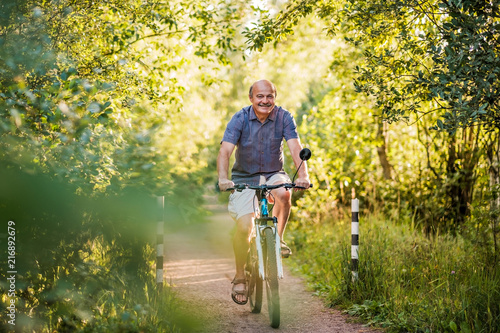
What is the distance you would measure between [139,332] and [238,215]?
5.55ft

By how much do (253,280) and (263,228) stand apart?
0.67 metres

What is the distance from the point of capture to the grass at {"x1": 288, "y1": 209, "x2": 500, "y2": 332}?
14.6 ft

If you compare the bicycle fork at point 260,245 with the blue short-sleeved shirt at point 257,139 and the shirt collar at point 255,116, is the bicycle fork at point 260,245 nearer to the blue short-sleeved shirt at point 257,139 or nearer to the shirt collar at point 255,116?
the blue short-sleeved shirt at point 257,139

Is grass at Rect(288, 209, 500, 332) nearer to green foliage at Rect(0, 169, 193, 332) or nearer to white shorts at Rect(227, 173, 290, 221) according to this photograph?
white shorts at Rect(227, 173, 290, 221)

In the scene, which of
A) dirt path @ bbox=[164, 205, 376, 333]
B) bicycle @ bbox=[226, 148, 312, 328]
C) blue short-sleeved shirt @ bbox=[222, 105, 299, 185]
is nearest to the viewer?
dirt path @ bbox=[164, 205, 376, 333]

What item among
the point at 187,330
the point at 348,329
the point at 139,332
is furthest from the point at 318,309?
the point at 187,330

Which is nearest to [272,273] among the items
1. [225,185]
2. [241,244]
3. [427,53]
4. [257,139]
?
[241,244]

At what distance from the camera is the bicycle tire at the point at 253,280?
16.8 feet

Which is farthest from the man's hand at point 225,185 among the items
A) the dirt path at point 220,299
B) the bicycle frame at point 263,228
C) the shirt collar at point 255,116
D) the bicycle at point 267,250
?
the shirt collar at point 255,116

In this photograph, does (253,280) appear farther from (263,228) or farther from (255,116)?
(255,116)

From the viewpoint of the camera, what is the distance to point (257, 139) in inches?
207

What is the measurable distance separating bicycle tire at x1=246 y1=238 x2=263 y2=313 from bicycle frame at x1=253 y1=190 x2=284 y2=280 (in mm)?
266

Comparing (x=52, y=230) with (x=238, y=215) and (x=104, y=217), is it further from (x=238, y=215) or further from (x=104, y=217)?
(x=238, y=215)

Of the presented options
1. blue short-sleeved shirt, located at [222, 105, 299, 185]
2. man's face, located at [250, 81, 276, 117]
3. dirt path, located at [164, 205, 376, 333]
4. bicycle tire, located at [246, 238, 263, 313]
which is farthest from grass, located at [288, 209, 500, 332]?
man's face, located at [250, 81, 276, 117]
